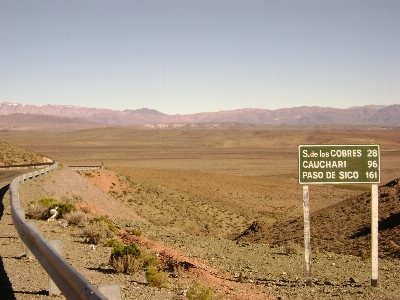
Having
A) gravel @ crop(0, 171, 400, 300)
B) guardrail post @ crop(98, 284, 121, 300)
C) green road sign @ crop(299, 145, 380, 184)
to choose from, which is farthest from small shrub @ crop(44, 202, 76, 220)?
guardrail post @ crop(98, 284, 121, 300)

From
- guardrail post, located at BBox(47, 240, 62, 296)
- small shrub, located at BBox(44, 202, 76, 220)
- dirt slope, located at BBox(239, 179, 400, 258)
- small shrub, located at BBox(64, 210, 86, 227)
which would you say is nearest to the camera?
→ guardrail post, located at BBox(47, 240, 62, 296)

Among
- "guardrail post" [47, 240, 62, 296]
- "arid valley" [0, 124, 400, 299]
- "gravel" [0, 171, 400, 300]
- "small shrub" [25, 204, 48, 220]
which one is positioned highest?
"guardrail post" [47, 240, 62, 296]

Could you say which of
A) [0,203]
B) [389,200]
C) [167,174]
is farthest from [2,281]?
[167,174]

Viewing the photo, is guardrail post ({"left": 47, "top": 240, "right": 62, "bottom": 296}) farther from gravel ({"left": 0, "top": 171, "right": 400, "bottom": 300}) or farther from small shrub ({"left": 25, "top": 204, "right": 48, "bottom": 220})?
small shrub ({"left": 25, "top": 204, "right": 48, "bottom": 220})

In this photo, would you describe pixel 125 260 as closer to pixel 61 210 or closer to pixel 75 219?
pixel 75 219

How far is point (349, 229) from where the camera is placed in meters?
20.2

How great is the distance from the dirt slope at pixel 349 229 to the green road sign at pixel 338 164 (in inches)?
193

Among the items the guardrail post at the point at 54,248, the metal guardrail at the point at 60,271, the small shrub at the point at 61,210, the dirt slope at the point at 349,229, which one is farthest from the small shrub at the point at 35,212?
the dirt slope at the point at 349,229

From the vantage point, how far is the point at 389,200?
867 inches

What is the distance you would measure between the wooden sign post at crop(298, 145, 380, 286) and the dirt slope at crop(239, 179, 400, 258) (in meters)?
4.85

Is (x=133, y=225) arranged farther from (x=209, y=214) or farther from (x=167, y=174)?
(x=167, y=174)

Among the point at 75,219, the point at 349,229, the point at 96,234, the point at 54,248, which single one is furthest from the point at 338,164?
the point at 349,229

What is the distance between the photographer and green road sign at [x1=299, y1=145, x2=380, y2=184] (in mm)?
12047

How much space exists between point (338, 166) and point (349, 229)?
8930mm
